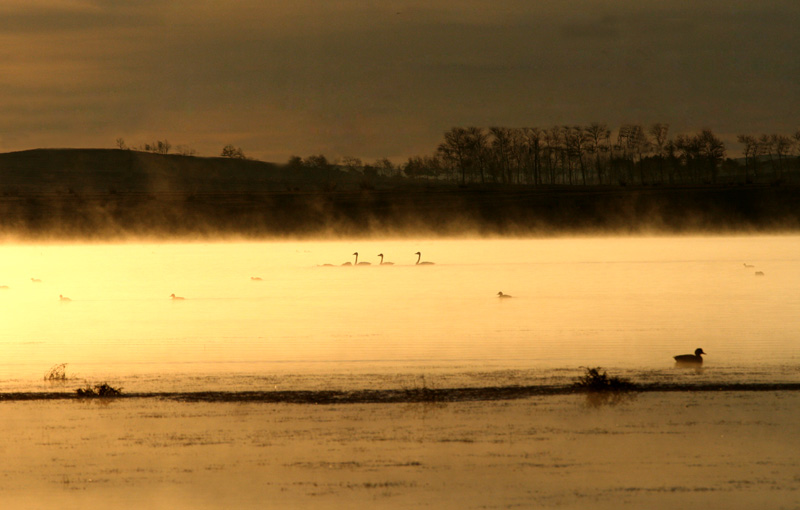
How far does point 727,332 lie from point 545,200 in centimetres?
5835

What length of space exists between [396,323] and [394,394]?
802cm

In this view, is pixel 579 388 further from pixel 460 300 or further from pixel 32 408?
pixel 460 300

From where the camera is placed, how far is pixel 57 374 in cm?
1345

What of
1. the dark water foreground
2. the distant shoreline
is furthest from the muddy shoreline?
the distant shoreline

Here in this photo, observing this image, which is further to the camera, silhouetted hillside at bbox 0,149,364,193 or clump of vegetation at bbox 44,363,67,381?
silhouetted hillside at bbox 0,149,364,193

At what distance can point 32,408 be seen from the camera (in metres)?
11.4

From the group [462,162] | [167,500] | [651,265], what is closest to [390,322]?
[167,500]

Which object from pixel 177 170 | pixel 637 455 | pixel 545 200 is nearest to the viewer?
pixel 637 455

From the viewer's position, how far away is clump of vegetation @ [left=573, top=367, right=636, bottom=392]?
39.2 feet

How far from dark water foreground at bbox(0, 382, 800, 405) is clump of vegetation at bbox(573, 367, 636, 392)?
3.5 inches

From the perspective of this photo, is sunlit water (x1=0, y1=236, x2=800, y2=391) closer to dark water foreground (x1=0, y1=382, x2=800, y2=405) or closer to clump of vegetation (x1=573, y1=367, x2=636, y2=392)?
dark water foreground (x1=0, y1=382, x2=800, y2=405)

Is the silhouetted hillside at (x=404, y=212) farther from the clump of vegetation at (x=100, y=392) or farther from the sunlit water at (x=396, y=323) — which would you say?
the clump of vegetation at (x=100, y=392)

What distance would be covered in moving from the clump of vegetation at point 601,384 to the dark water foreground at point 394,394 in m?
0.09

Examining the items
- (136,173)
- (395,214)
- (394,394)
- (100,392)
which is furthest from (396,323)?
(136,173)
